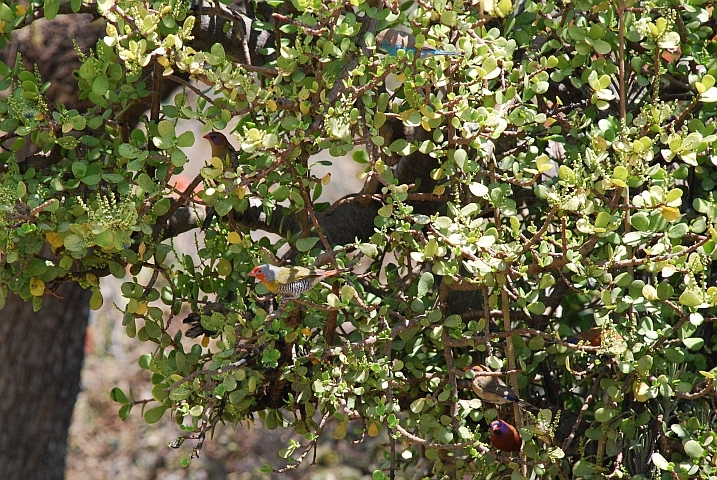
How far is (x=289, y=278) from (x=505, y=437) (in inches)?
20.7

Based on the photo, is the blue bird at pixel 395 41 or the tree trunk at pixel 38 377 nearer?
the blue bird at pixel 395 41

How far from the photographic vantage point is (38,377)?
10.4 ft

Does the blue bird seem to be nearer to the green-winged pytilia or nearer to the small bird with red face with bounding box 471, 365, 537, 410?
the green-winged pytilia

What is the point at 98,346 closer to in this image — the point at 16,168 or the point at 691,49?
the point at 16,168

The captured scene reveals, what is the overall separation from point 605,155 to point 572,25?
0.31 metres

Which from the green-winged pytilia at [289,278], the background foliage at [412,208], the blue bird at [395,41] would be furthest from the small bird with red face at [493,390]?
the blue bird at [395,41]

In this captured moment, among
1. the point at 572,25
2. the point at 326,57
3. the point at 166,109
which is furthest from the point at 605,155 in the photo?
the point at 166,109

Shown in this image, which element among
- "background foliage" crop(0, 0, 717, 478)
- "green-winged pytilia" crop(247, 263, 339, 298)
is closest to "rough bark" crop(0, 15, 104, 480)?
"background foliage" crop(0, 0, 717, 478)

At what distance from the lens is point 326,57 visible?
4.69 ft

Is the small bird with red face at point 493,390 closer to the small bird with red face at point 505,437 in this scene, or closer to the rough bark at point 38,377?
the small bird with red face at point 505,437

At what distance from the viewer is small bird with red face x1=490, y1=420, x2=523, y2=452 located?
1.56m

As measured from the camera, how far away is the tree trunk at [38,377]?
10.2 ft

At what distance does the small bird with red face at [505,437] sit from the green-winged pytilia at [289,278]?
0.44m

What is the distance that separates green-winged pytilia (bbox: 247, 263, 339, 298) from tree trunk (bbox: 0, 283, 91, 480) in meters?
1.81
